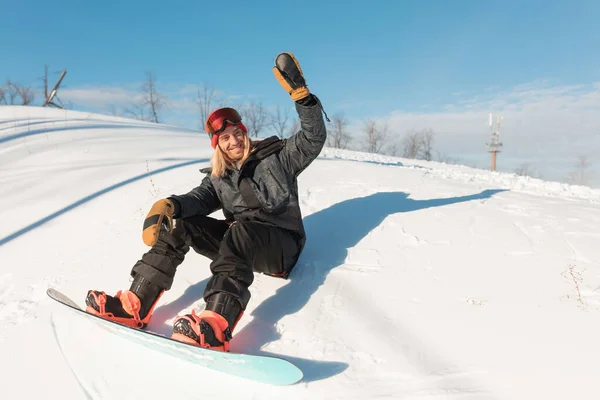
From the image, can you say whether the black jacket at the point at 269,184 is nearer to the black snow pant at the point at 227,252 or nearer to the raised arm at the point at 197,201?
the raised arm at the point at 197,201

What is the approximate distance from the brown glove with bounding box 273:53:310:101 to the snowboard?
1596mm

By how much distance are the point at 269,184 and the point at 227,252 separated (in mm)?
677

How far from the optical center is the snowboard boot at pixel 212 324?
5.89 ft

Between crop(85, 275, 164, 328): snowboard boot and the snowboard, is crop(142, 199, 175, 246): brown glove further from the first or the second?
the snowboard

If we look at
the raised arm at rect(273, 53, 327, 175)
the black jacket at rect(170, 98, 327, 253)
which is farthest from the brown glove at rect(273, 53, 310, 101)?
the black jacket at rect(170, 98, 327, 253)

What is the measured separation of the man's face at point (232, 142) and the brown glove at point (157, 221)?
58 cm

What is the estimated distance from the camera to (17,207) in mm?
4703

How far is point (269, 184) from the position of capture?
2.61 m

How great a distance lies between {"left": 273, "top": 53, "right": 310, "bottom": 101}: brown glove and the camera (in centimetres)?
238

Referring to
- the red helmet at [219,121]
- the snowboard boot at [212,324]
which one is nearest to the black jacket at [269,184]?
the red helmet at [219,121]

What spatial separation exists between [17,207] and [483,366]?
546 cm

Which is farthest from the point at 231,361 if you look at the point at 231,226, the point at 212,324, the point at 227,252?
the point at 231,226

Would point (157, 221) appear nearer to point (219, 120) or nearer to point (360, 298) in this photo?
point (219, 120)

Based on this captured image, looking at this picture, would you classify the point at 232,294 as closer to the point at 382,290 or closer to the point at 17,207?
the point at 382,290
